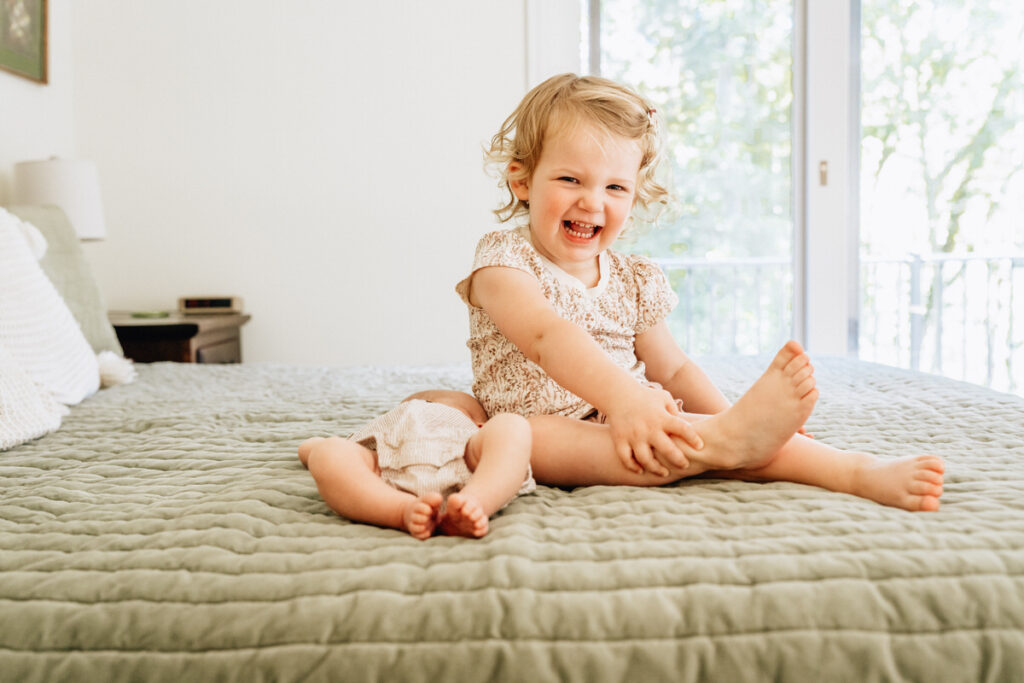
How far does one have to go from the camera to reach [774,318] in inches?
171

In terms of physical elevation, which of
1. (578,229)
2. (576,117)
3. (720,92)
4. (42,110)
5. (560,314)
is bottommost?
(560,314)

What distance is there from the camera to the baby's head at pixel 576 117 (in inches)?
47.8

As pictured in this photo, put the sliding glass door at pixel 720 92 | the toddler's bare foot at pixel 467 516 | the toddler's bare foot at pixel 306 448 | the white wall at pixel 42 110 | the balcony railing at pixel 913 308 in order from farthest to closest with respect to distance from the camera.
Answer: the balcony railing at pixel 913 308 → the sliding glass door at pixel 720 92 → the white wall at pixel 42 110 → the toddler's bare foot at pixel 306 448 → the toddler's bare foot at pixel 467 516

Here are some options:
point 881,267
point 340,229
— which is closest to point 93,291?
point 340,229

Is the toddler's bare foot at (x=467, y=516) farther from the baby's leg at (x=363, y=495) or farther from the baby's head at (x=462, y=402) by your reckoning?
the baby's head at (x=462, y=402)

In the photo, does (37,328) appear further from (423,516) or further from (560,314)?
(423,516)

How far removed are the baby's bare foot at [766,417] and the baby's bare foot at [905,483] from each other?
9cm

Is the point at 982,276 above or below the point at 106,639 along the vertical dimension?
above

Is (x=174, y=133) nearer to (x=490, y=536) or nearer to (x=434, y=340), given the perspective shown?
(x=434, y=340)

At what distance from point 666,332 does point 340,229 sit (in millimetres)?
2182

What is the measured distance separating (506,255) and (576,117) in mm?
243

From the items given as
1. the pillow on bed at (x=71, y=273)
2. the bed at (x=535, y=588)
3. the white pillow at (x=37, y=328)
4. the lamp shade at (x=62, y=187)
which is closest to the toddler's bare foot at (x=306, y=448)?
the bed at (x=535, y=588)

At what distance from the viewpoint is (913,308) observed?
158 inches

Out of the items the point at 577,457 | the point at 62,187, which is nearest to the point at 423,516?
the point at 577,457
